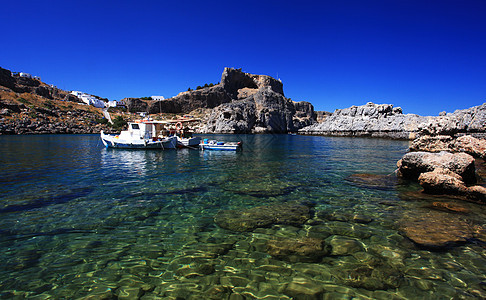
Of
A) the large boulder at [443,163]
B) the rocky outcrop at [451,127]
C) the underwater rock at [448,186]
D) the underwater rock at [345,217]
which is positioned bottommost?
the underwater rock at [345,217]

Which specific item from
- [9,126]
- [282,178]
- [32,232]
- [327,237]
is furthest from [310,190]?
[9,126]

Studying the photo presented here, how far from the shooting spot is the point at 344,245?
509cm

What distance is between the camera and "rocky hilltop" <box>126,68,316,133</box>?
11275 cm

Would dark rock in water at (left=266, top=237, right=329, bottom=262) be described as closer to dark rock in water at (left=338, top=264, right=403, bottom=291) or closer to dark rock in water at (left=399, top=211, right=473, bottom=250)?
dark rock in water at (left=338, top=264, right=403, bottom=291)

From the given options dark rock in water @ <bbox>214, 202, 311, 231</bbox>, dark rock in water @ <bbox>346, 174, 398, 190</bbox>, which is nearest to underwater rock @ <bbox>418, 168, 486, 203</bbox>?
dark rock in water @ <bbox>346, 174, 398, 190</bbox>

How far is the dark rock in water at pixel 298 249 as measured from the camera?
15.2ft

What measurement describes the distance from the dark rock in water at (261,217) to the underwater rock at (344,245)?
1181 mm

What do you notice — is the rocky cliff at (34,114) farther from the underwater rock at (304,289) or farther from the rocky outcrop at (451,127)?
the rocky outcrop at (451,127)

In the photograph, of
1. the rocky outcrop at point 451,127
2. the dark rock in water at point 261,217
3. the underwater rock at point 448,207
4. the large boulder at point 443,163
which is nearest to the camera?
the dark rock in water at point 261,217

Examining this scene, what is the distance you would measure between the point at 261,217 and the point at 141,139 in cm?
2941

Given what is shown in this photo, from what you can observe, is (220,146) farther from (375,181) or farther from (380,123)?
(380,123)

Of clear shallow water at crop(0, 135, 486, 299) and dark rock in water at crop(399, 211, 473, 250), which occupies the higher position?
dark rock in water at crop(399, 211, 473, 250)

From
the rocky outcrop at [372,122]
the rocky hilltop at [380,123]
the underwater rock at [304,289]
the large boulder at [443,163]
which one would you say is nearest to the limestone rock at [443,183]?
the large boulder at [443,163]

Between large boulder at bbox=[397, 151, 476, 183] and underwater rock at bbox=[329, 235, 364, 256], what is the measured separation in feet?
25.6
